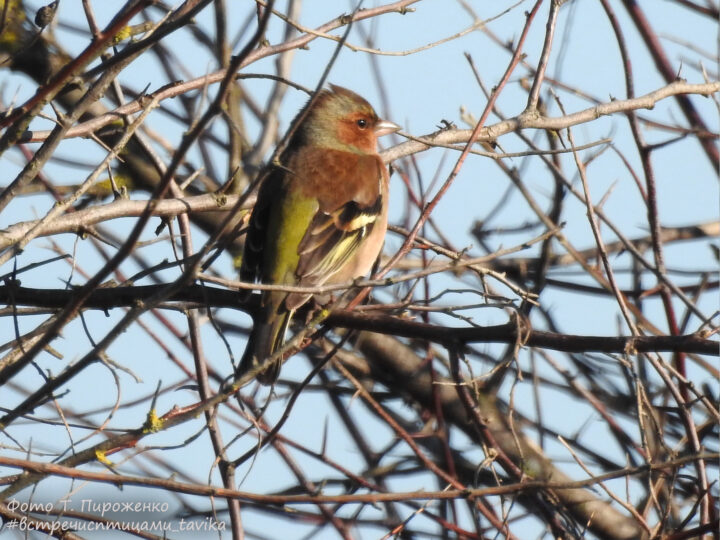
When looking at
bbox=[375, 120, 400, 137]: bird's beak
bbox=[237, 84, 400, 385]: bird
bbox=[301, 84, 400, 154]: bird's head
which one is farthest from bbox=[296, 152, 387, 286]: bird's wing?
bbox=[375, 120, 400, 137]: bird's beak

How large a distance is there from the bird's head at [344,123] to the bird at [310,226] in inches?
0.5

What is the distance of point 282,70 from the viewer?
505 centimetres

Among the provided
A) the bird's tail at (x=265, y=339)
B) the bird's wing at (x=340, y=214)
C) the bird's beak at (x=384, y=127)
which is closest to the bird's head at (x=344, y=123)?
the bird's beak at (x=384, y=127)

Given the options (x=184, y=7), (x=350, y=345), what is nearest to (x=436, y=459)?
(x=350, y=345)

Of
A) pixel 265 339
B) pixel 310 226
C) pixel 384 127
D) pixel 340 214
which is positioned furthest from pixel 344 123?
pixel 265 339

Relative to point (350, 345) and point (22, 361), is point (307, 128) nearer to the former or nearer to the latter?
point (350, 345)

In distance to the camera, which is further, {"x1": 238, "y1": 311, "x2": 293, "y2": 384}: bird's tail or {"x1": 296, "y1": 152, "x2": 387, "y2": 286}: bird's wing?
{"x1": 296, "y1": 152, "x2": 387, "y2": 286}: bird's wing

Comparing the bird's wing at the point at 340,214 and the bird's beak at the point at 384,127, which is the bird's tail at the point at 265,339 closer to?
the bird's wing at the point at 340,214

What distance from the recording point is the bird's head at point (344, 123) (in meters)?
6.20

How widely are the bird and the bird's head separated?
0.01 m

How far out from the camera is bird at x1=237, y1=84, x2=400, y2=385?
177 inches

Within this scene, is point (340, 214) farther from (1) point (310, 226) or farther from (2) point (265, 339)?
(2) point (265, 339)

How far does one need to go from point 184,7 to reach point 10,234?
102 centimetres

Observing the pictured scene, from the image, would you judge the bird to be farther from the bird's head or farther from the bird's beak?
the bird's beak
